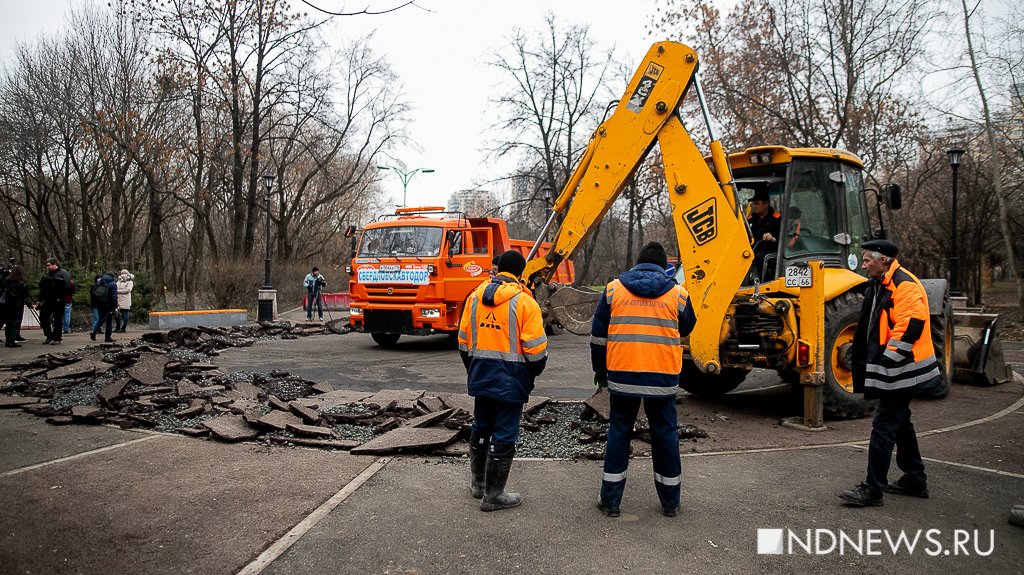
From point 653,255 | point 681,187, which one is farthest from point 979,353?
point 653,255

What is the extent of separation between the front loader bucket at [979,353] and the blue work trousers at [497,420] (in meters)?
8.35

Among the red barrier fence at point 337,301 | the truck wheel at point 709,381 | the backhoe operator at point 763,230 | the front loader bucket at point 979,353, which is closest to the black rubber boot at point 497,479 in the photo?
the truck wheel at point 709,381

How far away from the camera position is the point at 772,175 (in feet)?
25.4

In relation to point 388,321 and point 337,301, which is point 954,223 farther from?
point 337,301

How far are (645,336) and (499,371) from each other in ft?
3.43

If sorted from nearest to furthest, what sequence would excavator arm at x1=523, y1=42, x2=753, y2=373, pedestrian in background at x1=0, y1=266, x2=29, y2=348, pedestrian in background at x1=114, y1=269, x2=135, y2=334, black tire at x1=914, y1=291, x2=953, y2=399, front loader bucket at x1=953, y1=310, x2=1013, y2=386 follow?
excavator arm at x1=523, y1=42, x2=753, y2=373 → black tire at x1=914, y1=291, x2=953, y2=399 → front loader bucket at x1=953, y1=310, x2=1013, y2=386 → pedestrian in background at x1=0, y1=266, x2=29, y2=348 → pedestrian in background at x1=114, y1=269, x2=135, y2=334

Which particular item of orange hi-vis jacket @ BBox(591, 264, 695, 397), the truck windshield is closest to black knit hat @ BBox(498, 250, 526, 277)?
orange hi-vis jacket @ BBox(591, 264, 695, 397)

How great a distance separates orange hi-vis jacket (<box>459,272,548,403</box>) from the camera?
15.0ft

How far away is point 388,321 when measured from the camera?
13602 mm

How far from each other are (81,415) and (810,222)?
8.58 meters

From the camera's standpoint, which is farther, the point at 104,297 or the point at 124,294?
the point at 124,294

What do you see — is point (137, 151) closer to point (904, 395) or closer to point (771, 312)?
point (771, 312)

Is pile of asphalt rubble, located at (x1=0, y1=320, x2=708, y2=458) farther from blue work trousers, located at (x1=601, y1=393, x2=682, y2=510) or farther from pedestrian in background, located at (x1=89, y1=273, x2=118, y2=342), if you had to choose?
pedestrian in background, located at (x1=89, y1=273, x2=118, y2=342)

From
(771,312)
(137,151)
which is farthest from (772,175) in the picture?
(137,151)
